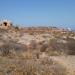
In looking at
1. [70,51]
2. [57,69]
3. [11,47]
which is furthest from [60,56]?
[57,69]

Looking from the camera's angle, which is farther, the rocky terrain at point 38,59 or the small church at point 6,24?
the small church at point 6,24

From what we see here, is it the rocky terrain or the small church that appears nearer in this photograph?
the rocky terrain

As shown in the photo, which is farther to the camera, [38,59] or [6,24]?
[6,24]

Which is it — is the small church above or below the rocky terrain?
→ above

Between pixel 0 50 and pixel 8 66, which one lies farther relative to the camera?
pixel 0 50

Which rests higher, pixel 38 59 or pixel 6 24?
pixel 6 24

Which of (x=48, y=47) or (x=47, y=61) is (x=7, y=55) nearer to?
(x=47, y=61)

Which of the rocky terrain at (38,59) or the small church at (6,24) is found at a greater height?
the small church at (6,24)

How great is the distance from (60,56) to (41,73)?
26.6 ft

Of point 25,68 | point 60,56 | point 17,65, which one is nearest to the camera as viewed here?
point 25,68

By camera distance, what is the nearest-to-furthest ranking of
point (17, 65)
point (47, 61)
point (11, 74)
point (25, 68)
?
1. point (11, 74)
2. point (25, 68)
3. point (17, 65)
4. point (47, 61)

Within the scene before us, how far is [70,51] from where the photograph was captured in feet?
72.2

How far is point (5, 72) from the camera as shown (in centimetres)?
1205

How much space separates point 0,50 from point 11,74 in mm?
7647
